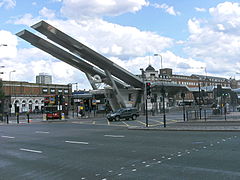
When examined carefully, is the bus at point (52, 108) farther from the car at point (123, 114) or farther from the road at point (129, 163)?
the road at point (129, 163)

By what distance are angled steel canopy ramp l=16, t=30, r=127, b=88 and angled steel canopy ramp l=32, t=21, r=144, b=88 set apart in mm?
2624

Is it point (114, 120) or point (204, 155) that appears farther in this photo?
point (114, 120)

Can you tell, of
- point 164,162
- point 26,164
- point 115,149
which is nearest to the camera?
point 164,162

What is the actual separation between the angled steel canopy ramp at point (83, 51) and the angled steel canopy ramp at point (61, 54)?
8.61 ft

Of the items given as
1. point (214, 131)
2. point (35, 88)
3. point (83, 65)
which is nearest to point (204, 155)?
point (214, 131)

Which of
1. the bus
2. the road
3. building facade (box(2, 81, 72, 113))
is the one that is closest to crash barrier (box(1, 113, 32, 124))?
the bus

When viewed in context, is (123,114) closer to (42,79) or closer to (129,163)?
(129,163)

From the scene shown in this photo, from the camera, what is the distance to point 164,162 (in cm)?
982

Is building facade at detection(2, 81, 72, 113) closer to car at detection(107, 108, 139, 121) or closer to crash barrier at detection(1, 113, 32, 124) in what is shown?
crash barrier at detection(1, 113, 32, 124)

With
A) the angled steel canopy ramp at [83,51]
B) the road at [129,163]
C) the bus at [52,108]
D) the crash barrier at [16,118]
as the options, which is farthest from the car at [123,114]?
the road at [129,163]

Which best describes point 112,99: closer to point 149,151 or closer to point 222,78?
point 149,151

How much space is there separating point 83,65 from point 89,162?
2235 inches

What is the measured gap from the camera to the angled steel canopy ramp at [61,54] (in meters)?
53.9

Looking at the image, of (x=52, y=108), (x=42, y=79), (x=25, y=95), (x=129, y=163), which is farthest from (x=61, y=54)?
(x=42, y=79)
